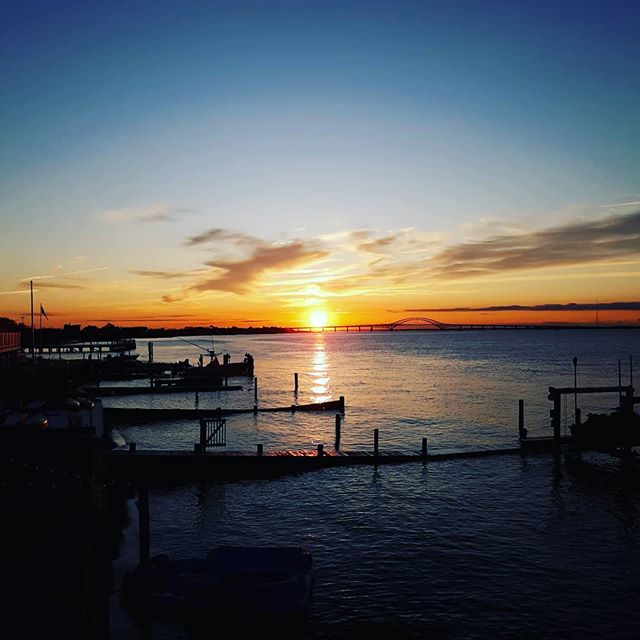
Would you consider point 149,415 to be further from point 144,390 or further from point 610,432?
point 610,432

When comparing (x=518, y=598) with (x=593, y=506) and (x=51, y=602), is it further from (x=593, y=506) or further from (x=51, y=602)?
(x=51, y=602)

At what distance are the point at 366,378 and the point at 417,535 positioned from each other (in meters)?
82.2

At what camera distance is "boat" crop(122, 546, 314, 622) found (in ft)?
50.6


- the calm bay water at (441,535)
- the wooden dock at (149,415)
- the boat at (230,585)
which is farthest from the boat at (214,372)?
the boat at (230,585)

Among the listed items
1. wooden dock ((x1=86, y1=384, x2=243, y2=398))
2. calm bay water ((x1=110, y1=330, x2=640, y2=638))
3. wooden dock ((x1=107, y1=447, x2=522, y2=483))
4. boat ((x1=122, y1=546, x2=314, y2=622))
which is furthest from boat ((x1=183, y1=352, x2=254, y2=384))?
boat ((x1=122, y1=546, x2=314, y2=622))

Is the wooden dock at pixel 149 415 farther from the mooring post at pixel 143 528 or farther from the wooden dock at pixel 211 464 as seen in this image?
the mooring post at pixel 143 528

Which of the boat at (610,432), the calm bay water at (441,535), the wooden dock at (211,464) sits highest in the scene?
the boat at (610,432)

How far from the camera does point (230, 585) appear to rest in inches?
616

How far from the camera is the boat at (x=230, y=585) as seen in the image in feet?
50.6

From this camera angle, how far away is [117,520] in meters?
23.2

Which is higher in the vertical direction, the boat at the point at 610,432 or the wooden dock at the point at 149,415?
the boat at the point at 610,432

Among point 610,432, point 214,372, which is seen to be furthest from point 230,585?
point 214,372

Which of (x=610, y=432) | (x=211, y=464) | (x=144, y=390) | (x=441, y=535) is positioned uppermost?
(x=610, y=432)

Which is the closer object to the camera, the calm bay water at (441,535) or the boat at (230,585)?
the boat at (230,585)
